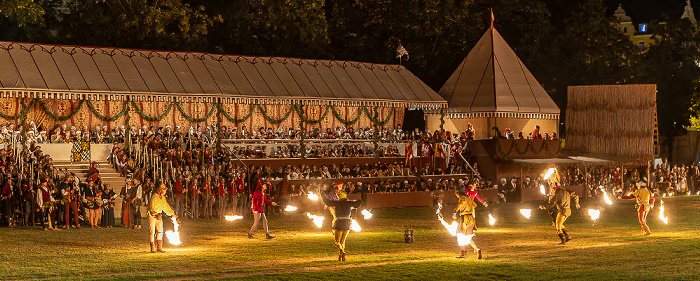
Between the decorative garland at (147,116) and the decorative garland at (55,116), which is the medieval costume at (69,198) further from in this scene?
the decorative garland at (147,116)

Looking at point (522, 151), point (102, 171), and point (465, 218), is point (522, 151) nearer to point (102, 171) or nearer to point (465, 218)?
point (102, 171)

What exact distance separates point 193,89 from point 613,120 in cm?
1991

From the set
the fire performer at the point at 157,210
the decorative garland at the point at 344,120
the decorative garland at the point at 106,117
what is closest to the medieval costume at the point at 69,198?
the fire performer at the point at 157,210

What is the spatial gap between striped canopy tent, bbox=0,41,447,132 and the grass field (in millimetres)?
9341

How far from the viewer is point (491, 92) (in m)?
39.5

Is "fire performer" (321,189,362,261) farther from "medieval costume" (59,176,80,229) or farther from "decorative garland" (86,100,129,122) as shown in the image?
"decorative garland" (86,100,129,122)

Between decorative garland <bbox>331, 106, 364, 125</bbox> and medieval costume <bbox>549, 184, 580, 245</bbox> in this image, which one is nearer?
medieval costume <bbox>549, 184, 580, 245</bbox>

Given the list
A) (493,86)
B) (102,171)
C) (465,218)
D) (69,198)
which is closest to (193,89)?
(102,171)

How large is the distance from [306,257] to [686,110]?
50.6 metres

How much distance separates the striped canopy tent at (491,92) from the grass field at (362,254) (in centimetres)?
1436

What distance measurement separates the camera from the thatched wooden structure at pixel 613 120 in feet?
132

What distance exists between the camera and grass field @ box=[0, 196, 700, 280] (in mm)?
15070

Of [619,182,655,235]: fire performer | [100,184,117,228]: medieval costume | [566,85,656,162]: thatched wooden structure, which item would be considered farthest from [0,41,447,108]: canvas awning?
[619,182,655,235]: fire performer

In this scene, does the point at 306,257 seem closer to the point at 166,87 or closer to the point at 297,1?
the point at 166,87
